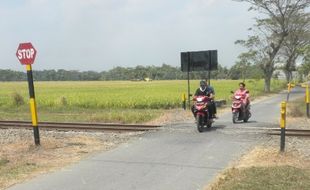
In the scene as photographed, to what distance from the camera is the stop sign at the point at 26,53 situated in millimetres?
13516

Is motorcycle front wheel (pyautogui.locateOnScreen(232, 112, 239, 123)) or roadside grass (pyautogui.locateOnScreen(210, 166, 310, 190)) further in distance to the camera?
motorcycle front wheel (pyautogui.locateOnScreen(232, 112, 239, 123))

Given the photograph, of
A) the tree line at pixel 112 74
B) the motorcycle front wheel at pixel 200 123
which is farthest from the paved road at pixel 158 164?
the tree line at pixel 112 74

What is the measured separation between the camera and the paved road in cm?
936

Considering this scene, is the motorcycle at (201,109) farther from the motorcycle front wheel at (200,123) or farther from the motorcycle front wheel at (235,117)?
the motorcycle front wheel at (235,117)

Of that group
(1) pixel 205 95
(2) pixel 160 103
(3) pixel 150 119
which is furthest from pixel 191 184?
(2) pixel 160 103

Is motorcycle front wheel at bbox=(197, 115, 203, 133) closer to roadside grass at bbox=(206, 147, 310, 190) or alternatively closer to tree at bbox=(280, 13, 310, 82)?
roadside grass at bbox=(206, 147, 310, 190)

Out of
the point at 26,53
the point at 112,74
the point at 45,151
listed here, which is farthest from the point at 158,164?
the point at 112,74

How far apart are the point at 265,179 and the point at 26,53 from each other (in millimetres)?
7434

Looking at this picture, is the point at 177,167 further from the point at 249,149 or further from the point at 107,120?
the point at 107,120

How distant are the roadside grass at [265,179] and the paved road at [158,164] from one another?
469 mm

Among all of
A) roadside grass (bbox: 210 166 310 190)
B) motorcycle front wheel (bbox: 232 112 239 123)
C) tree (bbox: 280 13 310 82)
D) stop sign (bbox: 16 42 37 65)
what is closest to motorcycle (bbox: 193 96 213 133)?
motorcycle front wheel (bbox: 232 112 239 123)

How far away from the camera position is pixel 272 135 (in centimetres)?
1523

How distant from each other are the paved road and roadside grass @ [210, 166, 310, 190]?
0.47 metres

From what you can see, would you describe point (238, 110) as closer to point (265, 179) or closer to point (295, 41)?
point (265, 179)
